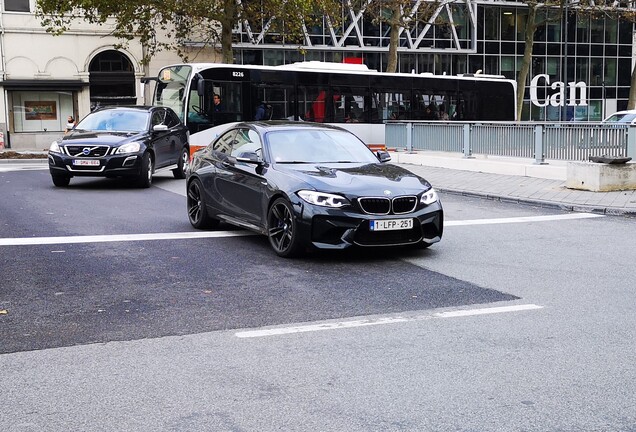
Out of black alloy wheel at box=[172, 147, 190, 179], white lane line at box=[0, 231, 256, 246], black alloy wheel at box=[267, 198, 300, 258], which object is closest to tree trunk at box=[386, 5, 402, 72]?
black alloy wheel at box=[172, 147, 190, 179]

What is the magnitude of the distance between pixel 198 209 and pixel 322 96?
18.1 meters

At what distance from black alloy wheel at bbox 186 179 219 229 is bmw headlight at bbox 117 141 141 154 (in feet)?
18.4

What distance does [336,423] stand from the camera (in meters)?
4.46

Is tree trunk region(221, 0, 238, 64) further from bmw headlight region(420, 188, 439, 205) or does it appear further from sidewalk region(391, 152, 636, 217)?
bmw headlight region(420, 188, 439, 205)

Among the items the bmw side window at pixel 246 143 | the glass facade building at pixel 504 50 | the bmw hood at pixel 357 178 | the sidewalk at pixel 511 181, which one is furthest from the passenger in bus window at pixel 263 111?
the glass facade building at pixel 504 50

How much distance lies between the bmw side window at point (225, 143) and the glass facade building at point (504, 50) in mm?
36457

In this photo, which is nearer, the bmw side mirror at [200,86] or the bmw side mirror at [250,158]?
the bmw side mirror at [250,158]

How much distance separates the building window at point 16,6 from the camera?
40719mm

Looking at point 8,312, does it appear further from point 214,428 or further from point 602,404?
point 602,404

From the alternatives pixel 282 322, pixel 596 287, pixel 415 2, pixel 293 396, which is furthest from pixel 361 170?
pixel 415 2

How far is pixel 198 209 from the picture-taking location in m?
12.0

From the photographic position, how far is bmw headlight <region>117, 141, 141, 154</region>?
56.9 ft

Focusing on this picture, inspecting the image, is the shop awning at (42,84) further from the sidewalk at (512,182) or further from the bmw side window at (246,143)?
the bmw side window at (246,143)

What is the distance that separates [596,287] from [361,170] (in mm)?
3092
